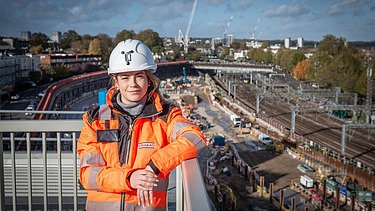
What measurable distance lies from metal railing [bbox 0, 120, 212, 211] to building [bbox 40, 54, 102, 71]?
21819 mm

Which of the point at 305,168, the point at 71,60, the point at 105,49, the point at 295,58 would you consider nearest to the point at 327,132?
the point at 305,168

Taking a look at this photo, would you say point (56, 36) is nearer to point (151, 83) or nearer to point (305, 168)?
point (305, 168)

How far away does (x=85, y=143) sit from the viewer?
93cm

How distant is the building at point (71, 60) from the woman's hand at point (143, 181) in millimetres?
23021

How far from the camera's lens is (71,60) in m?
25.7

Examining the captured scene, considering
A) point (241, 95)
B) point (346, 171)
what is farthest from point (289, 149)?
point (241, 95)

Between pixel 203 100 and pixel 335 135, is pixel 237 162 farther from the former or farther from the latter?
pixel 203 100

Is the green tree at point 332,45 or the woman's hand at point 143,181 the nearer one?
the woman's hand at point 143,181

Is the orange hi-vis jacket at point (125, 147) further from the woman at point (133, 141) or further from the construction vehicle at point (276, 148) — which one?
the construction vehicle at point (276, 148)

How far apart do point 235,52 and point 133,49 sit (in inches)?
2327

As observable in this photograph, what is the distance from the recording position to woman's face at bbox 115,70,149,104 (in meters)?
0.98

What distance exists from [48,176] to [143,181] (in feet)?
3.52

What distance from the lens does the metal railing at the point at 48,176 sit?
2.41ft

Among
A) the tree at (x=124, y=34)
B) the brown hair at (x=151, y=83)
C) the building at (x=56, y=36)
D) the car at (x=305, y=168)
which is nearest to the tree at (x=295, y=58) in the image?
the tree at (x=124, y=34)
